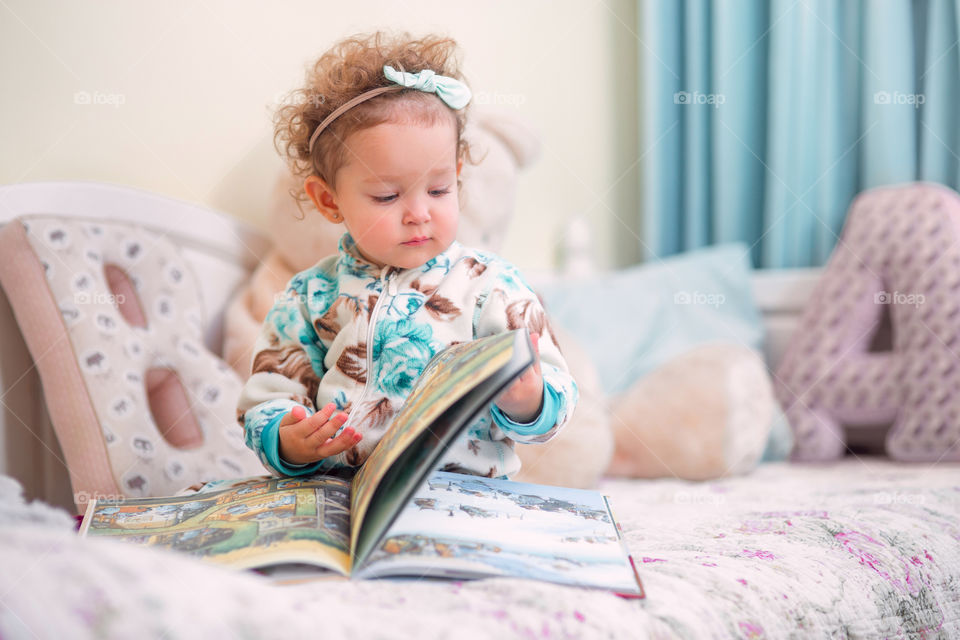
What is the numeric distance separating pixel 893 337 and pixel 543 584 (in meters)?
1.24

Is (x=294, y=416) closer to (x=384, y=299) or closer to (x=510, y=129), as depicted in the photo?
(x=384, y=299)

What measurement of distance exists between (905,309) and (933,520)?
0.66 metres

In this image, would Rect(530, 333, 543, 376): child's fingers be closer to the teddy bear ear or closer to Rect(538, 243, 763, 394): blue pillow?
the teddy bear ear

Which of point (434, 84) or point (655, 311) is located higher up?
point (434, 84)

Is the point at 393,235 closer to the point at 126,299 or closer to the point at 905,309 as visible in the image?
Result: the point at 126,299

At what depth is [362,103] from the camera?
84cm

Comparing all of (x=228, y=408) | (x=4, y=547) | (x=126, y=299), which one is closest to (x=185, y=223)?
(x=126, y=299)

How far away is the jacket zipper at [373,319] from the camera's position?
2.70 ft

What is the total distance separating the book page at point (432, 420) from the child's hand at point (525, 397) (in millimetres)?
89

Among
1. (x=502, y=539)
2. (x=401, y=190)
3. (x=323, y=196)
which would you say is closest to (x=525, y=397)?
(x=502, y=539)

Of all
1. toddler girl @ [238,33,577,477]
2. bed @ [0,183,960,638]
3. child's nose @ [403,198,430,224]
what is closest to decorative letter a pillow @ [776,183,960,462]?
bed @ [0,183,960,638]

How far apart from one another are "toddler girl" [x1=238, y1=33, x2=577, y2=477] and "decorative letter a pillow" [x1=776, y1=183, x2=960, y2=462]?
2.98 feet

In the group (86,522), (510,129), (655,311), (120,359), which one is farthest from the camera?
(655,311)

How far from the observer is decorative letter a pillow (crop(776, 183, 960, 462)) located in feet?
4.66
